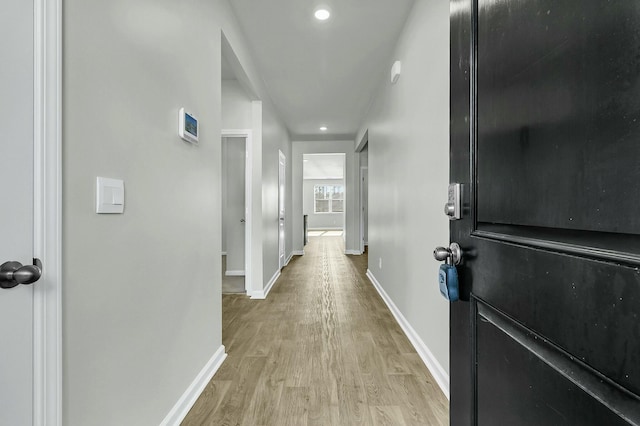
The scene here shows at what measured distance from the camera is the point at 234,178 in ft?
16.5

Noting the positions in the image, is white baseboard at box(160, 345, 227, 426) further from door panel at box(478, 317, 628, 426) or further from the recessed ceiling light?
the recessed ceiling light

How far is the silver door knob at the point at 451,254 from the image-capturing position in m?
0.89

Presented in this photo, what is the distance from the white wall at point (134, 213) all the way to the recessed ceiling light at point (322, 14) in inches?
36.3

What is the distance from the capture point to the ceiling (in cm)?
250
